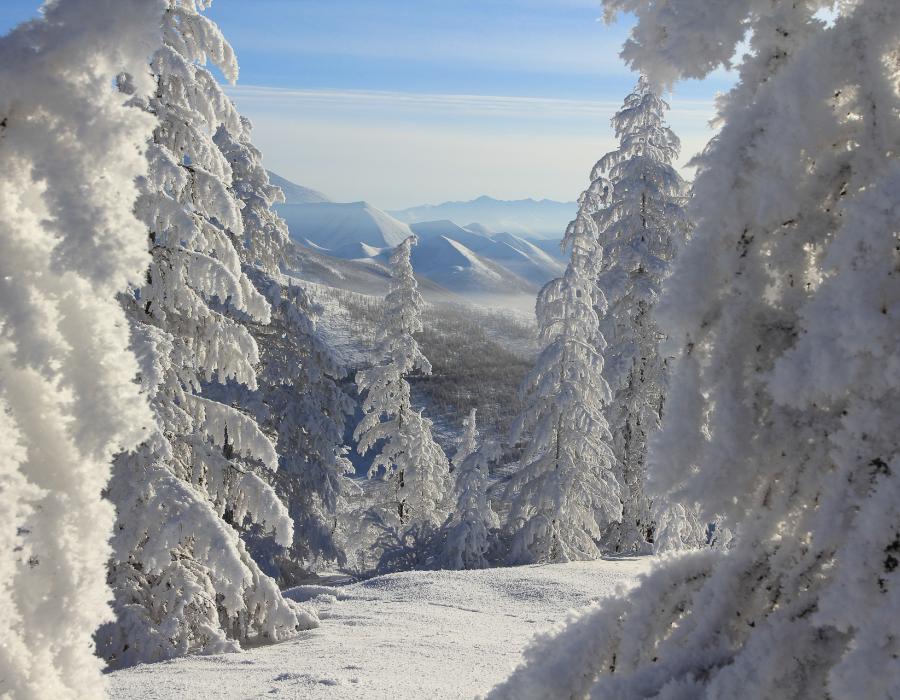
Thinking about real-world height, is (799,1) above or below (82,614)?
above

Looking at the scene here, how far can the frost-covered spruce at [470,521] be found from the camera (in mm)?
17766

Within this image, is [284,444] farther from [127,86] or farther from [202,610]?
[127,86]

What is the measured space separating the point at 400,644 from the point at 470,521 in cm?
968

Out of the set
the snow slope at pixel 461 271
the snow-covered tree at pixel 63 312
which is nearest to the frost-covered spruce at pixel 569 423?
the snow-covered tree at pixel 63 312

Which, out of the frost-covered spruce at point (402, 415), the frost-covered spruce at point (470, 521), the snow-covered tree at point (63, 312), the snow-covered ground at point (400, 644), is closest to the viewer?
the snow-covered tree at point (63, 312)

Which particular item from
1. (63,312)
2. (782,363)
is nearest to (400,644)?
(63,312)

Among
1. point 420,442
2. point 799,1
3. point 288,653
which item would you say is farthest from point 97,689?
point 420,442

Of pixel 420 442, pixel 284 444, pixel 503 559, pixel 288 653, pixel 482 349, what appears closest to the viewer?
pixel 288 653

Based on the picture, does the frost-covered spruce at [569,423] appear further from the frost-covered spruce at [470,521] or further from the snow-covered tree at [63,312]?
the snow-covered tree at [63,312]

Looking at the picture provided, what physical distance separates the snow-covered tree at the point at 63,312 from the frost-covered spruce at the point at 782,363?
2.15 metres

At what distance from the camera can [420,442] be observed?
79.6 ft

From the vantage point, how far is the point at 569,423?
17234 mm

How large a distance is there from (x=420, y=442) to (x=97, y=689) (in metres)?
20.9

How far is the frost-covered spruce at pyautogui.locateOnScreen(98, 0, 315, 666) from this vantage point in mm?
8430
